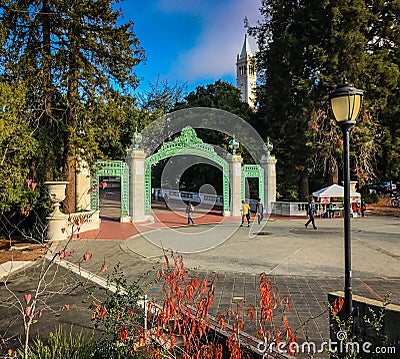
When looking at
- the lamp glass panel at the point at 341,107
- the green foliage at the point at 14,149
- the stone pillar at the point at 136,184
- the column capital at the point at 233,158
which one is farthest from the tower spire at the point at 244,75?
the lamp glass panel at the point at 341,107

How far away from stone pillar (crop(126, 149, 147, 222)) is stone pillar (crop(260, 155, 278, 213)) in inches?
341

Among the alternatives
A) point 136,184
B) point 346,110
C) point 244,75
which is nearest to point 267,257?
point 346,110

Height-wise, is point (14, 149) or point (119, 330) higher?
point (14, 149)

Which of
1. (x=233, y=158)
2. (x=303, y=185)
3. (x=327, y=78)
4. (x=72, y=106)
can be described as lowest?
(x=303, y=185)

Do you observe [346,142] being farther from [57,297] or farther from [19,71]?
[19,71]

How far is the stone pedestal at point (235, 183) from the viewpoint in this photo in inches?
924

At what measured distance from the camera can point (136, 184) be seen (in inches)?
806

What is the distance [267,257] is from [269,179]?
1411cm

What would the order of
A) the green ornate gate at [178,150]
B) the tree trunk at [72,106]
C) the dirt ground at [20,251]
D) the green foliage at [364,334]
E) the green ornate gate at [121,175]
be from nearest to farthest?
the green foliage at [364,334] < the dirt ground at [20,251] < the tree trunk at [72,106] < the green ornate gate at [121,175] < the green ornate gate at [178,150]

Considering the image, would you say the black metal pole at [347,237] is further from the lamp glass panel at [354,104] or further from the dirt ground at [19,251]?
the dirt ground at [19,251]

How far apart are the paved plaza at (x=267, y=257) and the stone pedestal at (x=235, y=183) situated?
3533mm

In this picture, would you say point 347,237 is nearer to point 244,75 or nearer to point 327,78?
point 327,78

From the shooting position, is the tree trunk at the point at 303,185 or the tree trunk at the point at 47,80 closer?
the tree trunk at the point at 47,80

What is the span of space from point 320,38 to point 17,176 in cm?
2035
